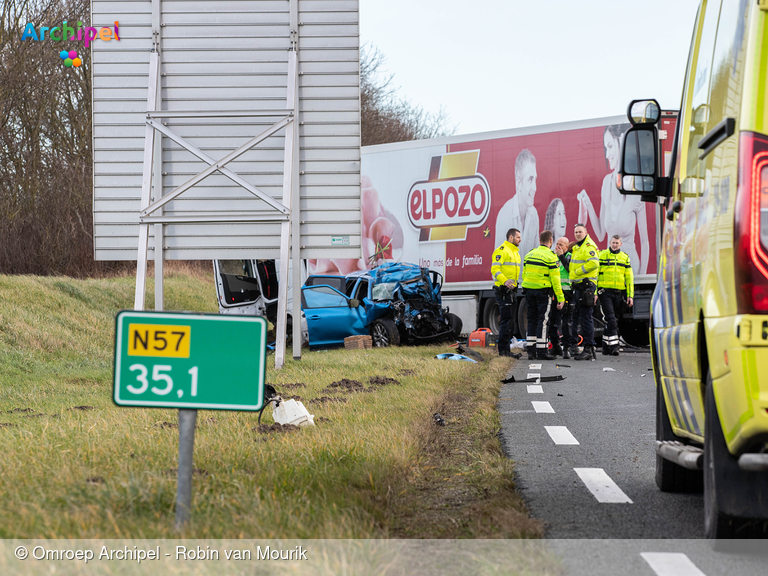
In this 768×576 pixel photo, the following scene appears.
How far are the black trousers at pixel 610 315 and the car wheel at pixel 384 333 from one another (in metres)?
3.72

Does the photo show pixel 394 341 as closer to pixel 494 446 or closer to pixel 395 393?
pixel 395 393

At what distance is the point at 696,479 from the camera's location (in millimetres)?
4543

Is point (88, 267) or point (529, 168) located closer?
point (529, 168)

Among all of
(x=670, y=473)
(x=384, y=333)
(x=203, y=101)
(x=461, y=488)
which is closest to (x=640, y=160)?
(x=670, y=473)

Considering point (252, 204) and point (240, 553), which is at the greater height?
point (252, 204)

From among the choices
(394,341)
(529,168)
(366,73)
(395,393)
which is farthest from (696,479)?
(366,73)

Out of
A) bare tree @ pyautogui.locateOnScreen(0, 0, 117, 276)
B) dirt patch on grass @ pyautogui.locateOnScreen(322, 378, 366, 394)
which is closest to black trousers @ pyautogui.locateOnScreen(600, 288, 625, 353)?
dirt patch on grass @ pyautogui.locateOnScreen(322, 378, 366, 394)

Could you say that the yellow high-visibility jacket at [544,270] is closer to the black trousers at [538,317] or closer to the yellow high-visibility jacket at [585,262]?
the black trousers at [538,317]

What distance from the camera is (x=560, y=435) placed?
6402 millimetres

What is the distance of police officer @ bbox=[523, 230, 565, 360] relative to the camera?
1423 centimetres

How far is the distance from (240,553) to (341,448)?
6.46 feet

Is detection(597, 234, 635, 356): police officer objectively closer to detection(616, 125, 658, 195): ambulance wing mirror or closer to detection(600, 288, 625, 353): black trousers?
detection(600, 288, 625, 353): black trousers

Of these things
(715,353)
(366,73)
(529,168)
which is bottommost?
(715,353)

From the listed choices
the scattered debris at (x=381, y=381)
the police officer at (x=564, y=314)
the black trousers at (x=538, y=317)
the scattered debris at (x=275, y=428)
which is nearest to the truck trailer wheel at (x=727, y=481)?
the scattered debris at (x=275, y=428)
